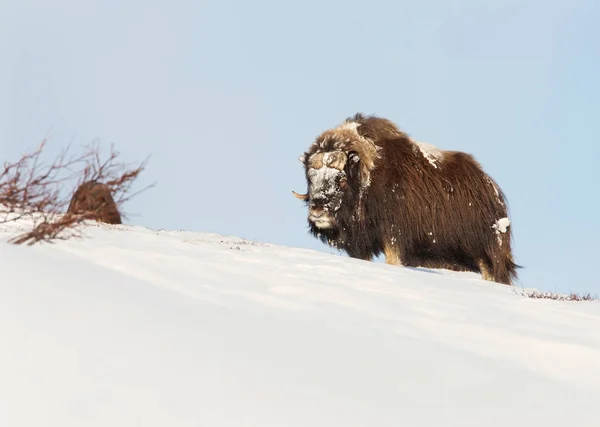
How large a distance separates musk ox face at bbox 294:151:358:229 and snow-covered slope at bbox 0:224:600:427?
5464 mm

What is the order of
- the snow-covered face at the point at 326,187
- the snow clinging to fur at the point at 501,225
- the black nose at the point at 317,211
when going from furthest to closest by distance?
the black nose at the point at 317,211
the snow-covered face at the point at 326,187
the snow clinging to fur at the point at 501,225

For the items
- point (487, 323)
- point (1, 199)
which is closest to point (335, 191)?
point (487, 323)

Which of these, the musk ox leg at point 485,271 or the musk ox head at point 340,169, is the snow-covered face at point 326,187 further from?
the musk ox leg at point 485,271

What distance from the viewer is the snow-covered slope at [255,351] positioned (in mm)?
3809

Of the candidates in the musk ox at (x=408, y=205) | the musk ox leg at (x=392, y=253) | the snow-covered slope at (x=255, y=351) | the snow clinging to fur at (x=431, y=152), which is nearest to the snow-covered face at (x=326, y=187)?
the musk ox at (x=408, y=205)

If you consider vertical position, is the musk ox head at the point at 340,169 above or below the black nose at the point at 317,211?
above

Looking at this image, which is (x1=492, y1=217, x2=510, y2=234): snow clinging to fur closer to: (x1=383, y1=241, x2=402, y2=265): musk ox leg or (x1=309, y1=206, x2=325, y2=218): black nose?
(x1=383, y1=241, x2=402, y2=265): musk ox leg

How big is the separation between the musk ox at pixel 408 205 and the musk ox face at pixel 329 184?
2 centimetres

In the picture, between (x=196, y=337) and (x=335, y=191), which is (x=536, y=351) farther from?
(x=335, y=191)

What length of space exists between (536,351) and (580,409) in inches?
37.7

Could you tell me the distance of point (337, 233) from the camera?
1298 cm

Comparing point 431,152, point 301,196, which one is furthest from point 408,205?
point 301,196

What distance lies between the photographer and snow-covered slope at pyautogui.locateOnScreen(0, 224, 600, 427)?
12.5 ft

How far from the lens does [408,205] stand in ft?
40.1
